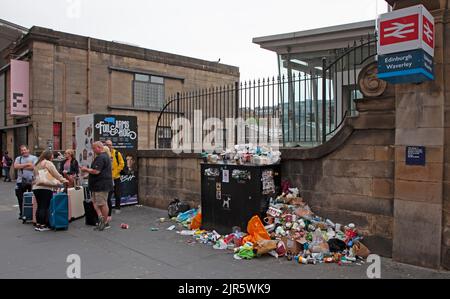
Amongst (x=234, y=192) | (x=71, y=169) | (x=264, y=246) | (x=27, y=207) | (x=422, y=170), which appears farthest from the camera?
(x=71, y=169)

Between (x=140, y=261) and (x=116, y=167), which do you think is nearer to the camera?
(x=140, y=261)

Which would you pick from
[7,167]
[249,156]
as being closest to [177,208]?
[249,156]

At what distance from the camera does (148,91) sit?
21484mm

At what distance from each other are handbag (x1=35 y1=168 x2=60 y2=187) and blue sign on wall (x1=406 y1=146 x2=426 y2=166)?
6.54m

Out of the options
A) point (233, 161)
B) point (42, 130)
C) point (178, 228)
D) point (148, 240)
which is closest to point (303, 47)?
point (233, 161)

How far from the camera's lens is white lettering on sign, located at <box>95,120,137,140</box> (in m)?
10.1

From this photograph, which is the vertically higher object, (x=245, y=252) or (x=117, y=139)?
(x=117, y=139)

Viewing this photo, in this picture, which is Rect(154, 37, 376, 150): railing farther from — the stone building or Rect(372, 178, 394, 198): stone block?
the stone building

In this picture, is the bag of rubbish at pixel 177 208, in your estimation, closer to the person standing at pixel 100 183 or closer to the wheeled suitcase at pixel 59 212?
the person standing at pixel 100 183

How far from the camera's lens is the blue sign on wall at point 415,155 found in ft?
17.1

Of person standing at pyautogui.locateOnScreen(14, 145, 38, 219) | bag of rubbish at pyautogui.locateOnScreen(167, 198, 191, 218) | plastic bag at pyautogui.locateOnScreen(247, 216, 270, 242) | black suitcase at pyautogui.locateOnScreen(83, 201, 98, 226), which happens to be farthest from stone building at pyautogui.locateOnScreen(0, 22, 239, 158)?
plastic bag at pyautogui.locateOnScreen(247, 216, 270, 242)

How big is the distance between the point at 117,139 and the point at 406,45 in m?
7.67

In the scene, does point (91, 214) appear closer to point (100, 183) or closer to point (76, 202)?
point (76, 202)

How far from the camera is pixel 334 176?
6.23 metres
